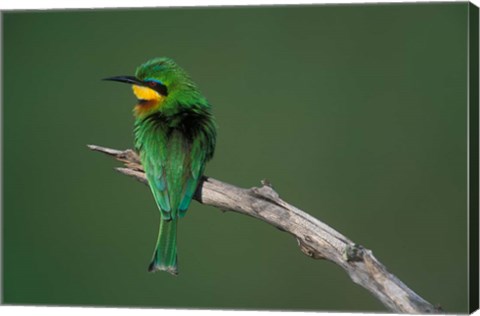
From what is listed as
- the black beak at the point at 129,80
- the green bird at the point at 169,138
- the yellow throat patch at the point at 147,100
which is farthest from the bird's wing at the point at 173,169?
the black beak at the point at 129,80

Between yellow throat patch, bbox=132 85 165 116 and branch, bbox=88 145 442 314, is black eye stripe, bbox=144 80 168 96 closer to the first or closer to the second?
yellow throat patch, bbox=132 85 165 116

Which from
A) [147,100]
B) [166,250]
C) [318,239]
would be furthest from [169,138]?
[318,239]

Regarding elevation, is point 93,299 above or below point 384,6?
below

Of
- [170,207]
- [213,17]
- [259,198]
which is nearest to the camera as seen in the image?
[259,198]

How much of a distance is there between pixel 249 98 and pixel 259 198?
2.96 feet

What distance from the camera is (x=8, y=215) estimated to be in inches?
174

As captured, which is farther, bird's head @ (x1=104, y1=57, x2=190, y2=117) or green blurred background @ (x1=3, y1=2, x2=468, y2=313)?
bird's head @ (x1=104, y1=57, x2=190, y2=117)

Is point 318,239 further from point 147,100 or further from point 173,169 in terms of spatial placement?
point 147,100

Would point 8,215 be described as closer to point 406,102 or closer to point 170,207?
point 170,207

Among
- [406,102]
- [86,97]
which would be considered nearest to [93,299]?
[86,97]

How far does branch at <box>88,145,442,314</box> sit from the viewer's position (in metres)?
3.41

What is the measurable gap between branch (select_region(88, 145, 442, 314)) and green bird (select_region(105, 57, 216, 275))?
120 mm

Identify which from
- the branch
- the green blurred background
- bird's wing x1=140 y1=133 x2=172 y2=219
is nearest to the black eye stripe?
the green blurred background

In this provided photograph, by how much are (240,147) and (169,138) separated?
45 centimetres
